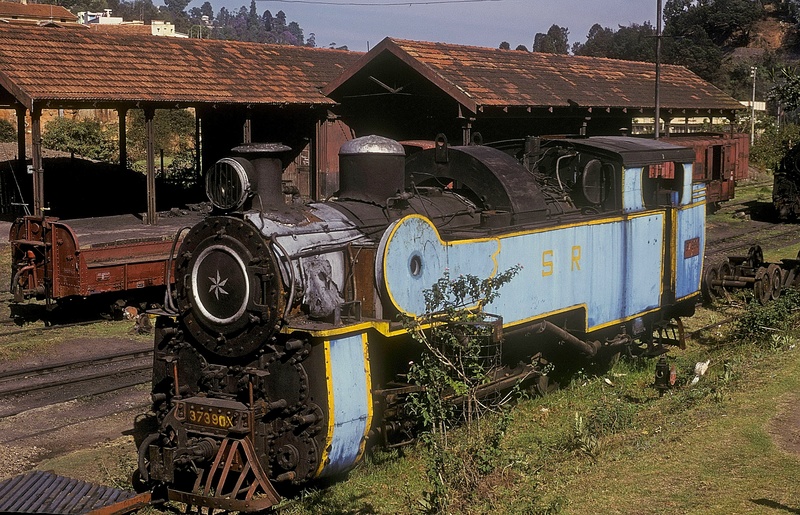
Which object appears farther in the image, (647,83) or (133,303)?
(647,83)

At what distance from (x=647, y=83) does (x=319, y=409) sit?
25.0 metres

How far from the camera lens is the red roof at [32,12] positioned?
69500 mm

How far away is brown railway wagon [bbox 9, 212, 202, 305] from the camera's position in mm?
15500

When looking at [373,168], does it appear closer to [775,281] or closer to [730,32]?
[775,281]

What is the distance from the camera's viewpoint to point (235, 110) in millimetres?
24438

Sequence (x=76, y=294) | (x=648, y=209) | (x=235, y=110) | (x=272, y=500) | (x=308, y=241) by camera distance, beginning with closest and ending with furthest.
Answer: (x=272, y=500) → (x=308, y=241) → (x=648, y=209) → (x=76, y=294) → (x=235, y=110)

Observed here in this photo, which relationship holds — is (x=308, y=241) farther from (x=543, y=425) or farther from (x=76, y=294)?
(x=76, y=294)

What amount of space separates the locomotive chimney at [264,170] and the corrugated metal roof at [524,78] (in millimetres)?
12815

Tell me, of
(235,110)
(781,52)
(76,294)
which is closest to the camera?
(76,294)

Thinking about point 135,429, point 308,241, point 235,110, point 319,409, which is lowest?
point 135,429

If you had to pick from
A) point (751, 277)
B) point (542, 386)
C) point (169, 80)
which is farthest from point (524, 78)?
point (542, 386)

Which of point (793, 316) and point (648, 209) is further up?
point (648, 209)

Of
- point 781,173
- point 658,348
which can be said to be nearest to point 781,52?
point 781,173

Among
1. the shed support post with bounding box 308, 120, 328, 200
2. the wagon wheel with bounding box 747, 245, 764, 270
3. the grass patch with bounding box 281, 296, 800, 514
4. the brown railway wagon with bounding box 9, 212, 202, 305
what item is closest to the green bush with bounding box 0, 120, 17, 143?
the shed support post with bounding box 308, 120, 328, 200
